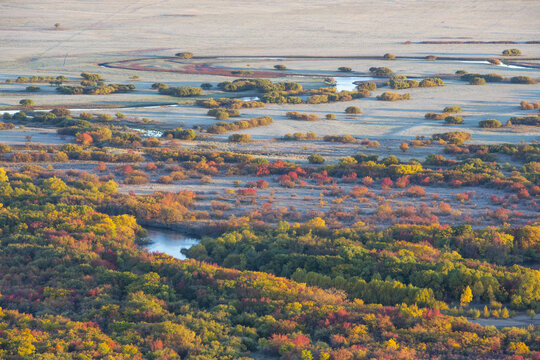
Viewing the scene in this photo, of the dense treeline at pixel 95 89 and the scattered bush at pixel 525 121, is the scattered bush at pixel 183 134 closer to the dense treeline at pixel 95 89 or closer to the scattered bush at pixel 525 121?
the dense treeline at pixel 95 89

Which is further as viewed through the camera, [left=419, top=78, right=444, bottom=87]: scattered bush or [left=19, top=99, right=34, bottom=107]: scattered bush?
[left=419, top=78, right=444, bottom=87]: scattered bush

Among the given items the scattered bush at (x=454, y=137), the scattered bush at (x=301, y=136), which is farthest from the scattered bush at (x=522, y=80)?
the scattered bush at (x=301, y=136)

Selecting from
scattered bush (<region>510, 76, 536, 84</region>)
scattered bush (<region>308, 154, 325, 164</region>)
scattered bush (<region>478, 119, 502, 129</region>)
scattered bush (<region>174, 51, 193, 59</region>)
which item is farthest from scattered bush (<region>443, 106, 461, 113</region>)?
scattered bush (<region>174, 51, 193, 59</region>)

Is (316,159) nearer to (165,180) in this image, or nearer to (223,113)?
(165,180)

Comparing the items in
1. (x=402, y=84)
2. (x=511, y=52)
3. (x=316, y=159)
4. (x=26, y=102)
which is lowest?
(x=316, y=159)

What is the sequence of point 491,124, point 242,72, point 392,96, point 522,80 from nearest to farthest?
1. point 491,124
2. point 392,96
3. point 522,80
4. point 242,72

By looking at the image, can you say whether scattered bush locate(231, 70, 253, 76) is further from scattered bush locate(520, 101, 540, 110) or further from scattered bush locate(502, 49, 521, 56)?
scattered bush locate(502, 49, 521, 56)

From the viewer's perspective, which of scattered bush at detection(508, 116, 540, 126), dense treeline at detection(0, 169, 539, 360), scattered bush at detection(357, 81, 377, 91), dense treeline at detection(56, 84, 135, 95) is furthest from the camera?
scattered bush at detection(357, 81, 377, 91)

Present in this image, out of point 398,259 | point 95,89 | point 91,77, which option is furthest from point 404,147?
point 91,77

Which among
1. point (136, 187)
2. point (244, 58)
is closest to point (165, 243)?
point (136, 187)
